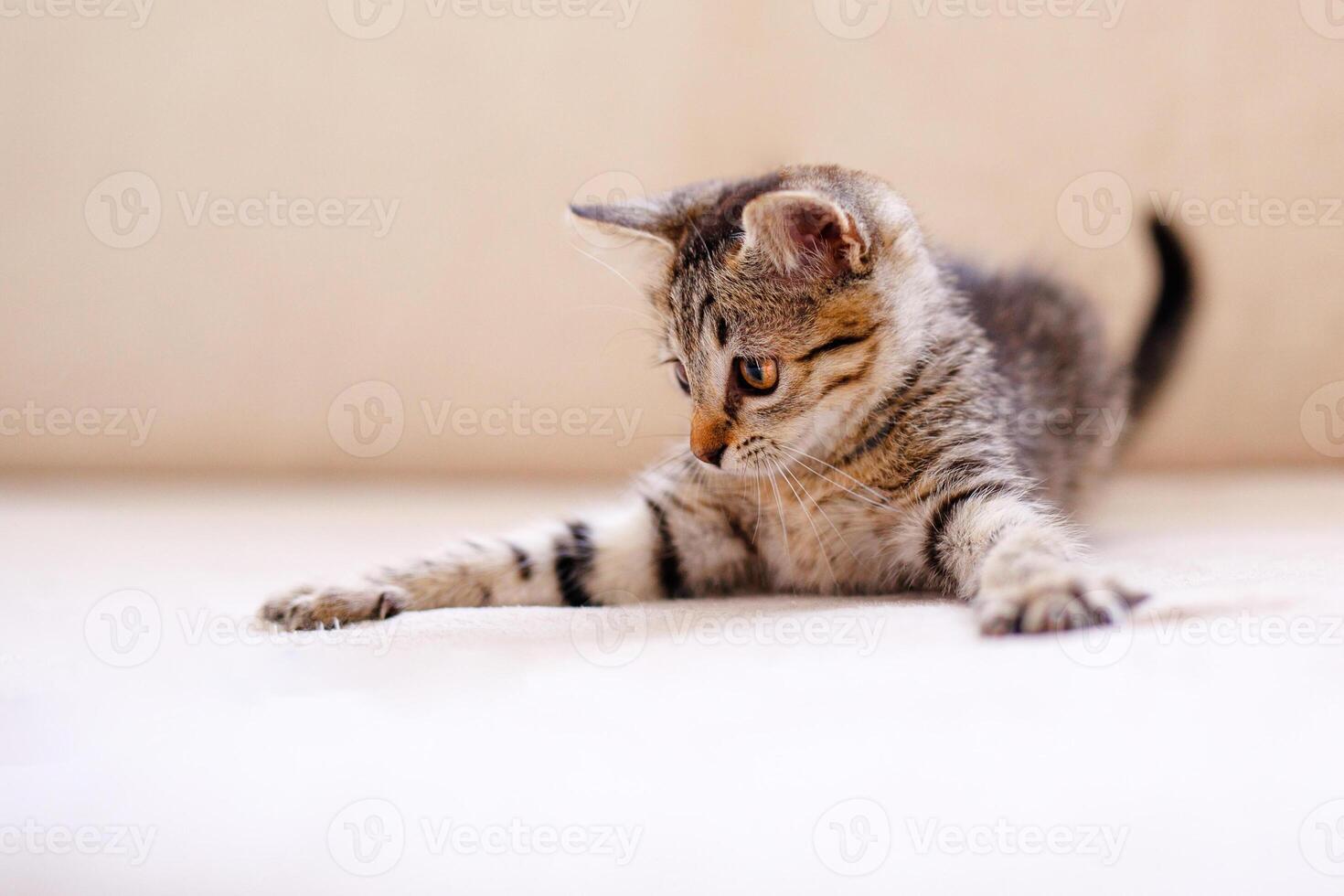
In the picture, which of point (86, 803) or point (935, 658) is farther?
point (935, 658)

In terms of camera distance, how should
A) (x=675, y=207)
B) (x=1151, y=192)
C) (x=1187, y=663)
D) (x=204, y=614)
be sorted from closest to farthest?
(x=1187, y=663) → (x=204, y=614) → (x=675, y=207) → (x=1151, y=192)

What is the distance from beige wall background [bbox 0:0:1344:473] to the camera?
201 cm

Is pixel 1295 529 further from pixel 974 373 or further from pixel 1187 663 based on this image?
pixel 1187 663

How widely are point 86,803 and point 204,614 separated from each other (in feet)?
1.62

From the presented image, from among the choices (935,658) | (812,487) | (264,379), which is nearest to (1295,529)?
(812,487)

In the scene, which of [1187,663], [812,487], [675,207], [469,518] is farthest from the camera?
[469,518]

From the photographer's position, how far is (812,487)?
1288 mm

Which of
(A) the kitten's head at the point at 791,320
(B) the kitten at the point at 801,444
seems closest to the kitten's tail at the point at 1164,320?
(B) the kitten at the point at 801,444

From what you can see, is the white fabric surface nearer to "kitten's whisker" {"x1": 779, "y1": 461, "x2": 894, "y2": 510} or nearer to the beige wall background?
"kitten's whisker" {"x1": 779, "y1": 461, "x2": 894, "y2": 510}

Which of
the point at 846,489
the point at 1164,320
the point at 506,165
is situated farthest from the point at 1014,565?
the point at 506,165

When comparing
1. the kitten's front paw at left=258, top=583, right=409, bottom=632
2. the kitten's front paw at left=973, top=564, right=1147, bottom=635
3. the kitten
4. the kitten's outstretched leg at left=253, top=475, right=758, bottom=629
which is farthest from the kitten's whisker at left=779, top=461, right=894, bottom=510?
the kitten's front paw at left=258, top=583, right=409, bottom=632

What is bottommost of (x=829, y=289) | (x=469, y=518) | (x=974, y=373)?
(x=469, y=518)

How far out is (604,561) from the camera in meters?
1.35

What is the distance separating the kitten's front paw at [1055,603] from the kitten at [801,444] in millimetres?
39
